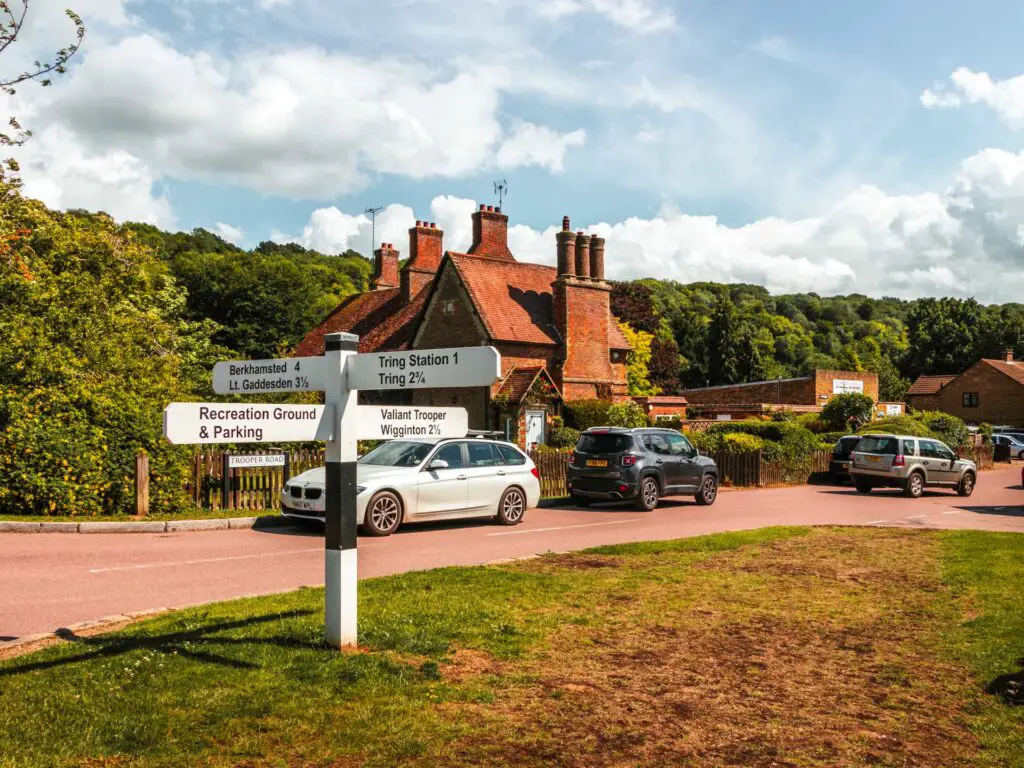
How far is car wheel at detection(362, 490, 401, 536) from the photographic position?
13.5 meters

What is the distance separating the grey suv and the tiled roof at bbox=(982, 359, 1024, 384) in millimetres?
63328

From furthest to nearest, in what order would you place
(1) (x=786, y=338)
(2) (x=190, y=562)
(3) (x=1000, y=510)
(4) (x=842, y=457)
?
(1) (x=786, y=338) → (4) (x=842, y=457) → (3) (x=1000, y=510) → (2) (x=190, y=562)

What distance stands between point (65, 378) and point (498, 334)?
→ 21.1m

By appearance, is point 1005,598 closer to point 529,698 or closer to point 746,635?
point 746,635

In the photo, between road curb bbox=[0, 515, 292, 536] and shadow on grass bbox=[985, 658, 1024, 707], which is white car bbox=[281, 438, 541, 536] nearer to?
road curb bbox=[0, 515, 292, 536]

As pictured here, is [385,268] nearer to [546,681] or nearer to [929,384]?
Result: [546,681]

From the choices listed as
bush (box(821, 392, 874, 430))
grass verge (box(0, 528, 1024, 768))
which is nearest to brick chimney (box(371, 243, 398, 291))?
bush (box(821, 392, 874, 430))

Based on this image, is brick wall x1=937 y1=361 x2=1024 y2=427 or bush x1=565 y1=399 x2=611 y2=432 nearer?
bush x1=565 y1=399 x2=611 y2=432

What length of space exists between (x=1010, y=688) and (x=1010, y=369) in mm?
78338

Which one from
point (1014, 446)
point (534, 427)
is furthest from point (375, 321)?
point (1014, 446)

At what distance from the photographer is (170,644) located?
6.10 metres

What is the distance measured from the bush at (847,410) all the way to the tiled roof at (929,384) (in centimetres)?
4114

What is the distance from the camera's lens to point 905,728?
188 inches

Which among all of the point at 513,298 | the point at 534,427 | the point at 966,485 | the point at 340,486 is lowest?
the point at 966,485
